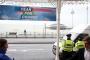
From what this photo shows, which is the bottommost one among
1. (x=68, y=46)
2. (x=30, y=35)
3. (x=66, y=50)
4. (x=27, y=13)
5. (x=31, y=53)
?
(x=31, y=53)

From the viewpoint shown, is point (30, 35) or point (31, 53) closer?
point (31, 53)

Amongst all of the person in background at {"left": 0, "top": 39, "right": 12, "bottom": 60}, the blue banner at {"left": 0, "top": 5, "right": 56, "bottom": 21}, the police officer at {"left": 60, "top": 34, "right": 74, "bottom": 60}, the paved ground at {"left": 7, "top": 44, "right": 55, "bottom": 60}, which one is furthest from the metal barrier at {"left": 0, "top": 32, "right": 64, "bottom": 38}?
the person in background at {"left": 0, "top": 39, "right": 12, "bottom": 60}

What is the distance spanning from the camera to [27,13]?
116 ft

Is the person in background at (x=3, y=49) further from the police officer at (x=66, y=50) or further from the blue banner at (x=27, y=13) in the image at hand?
the blue banner at (x=27, y=13)

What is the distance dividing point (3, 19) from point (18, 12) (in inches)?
64.2

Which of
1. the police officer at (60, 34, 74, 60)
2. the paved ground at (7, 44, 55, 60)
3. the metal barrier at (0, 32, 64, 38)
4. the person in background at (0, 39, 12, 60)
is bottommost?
the paved ground at (7, 44, 55, 60)

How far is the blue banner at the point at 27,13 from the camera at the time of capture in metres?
34.4

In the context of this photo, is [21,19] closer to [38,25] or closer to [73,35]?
[38,25]

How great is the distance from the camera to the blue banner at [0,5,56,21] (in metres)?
34.4

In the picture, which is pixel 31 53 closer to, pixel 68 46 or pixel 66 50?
pixel 66 50

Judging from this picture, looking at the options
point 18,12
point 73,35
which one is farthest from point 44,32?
point 73,35

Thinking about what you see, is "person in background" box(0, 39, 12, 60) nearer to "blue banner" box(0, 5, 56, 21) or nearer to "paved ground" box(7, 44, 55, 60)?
"paved ground" box(7, 44, 55, 60)

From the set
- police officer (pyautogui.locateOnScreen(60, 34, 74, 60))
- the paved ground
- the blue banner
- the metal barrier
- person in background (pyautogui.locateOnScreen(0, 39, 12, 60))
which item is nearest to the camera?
person in background (pyautogui.locateOnScreen(0, 39, 12, 60))

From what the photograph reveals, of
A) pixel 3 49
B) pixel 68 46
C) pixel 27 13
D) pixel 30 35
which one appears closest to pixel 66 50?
pixel 68 46
